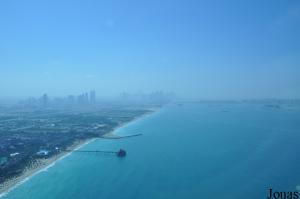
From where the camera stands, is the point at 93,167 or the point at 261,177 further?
the point at 93,167

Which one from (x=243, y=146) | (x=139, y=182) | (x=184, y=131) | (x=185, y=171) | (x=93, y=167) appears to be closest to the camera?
(x=139, y=182)

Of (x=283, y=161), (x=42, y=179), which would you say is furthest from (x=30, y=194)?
(x=283, y=161)

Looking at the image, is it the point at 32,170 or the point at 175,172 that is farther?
the point at 32,170

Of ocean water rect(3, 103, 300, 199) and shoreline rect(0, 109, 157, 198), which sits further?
shoreline rect(0, 109, 157, 198)

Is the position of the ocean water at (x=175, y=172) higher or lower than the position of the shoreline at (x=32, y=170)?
Answer: lower

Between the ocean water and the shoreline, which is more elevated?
the shoreline

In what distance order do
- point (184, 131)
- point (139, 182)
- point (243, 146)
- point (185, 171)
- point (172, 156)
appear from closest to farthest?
point (139, 182) → point (185, 171) → point (172, 156) → point (243, 146) → point (184, 131)

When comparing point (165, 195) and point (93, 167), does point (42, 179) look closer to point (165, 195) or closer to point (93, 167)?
point (93, 167)

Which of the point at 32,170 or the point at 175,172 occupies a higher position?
the point at 32,170

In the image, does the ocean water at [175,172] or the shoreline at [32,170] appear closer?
the ocean water at [175,172]

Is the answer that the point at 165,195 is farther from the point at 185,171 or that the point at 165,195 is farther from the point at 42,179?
the point at 42,179
